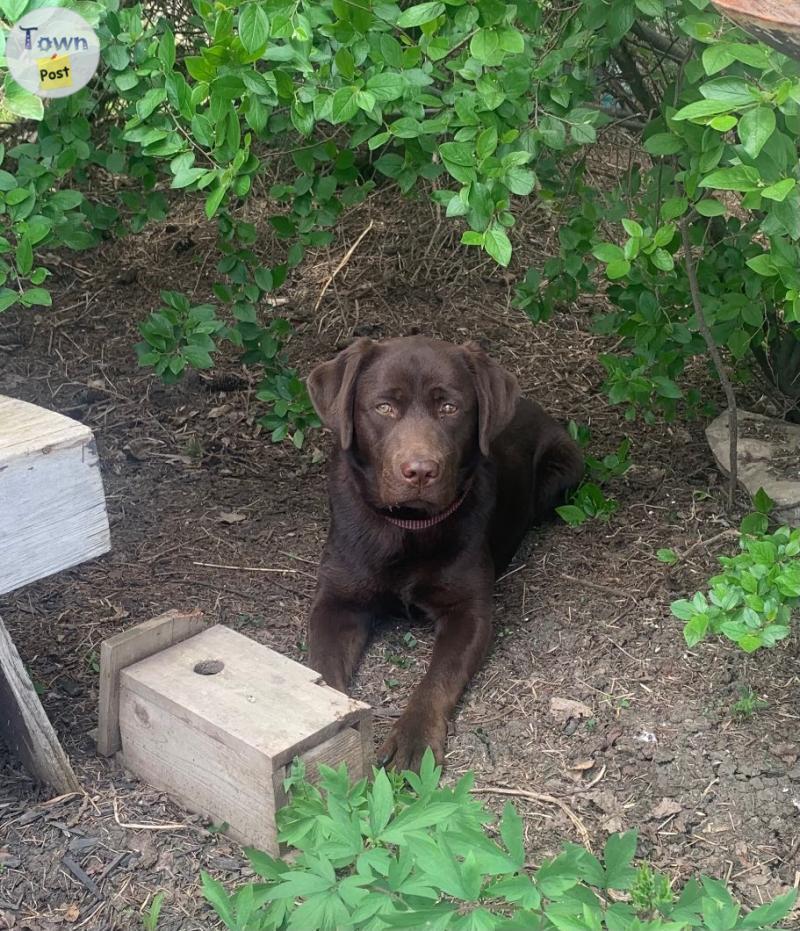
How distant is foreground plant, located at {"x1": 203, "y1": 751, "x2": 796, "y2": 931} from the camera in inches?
60.4

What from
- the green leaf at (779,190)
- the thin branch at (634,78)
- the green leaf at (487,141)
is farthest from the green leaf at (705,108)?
the thin branch at (634,78)

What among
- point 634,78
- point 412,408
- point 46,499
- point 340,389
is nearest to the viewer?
point 46,499

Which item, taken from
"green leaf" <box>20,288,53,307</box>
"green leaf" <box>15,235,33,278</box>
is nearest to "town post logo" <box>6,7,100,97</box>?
"green leaf" <box>15,235,33,278</box>

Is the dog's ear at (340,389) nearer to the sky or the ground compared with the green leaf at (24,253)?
nearer to the ground

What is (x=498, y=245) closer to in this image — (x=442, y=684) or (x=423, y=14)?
(x=423, y=14)

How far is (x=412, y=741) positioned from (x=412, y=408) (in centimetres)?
109

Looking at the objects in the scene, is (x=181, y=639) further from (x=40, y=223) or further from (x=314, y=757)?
(x=40, y=223)

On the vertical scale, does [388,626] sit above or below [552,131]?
below

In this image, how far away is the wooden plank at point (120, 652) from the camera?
2.73 metres

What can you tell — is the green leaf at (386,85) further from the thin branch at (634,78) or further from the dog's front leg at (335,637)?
the thin branch at (634,78)

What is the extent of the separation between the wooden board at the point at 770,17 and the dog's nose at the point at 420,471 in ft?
5.95

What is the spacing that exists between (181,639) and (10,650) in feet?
1.46

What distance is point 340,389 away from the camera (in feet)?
12.1

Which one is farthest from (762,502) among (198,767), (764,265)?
(198,767)
